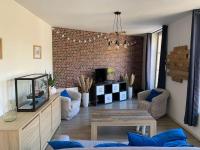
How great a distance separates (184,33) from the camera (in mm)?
A: 4543

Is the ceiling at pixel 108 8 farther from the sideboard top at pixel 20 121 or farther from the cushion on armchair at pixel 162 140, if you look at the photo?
the cushion on armchair at pixel 162 140

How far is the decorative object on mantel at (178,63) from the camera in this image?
4381 mm

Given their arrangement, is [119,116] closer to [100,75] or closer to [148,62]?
[100,75]

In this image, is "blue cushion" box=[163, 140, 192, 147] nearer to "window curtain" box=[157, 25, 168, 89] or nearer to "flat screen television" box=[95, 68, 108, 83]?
"window curtain" box=[157, 25, 168, 89]

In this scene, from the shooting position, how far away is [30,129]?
106 inches

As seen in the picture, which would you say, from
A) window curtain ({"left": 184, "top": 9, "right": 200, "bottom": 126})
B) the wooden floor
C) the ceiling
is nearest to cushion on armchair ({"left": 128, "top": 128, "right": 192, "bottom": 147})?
→ the wooden floor

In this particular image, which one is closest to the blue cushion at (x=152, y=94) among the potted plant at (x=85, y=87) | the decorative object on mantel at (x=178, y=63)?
the decorative object on mantel at (x=178, y=63)

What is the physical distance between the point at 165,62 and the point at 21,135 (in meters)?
4.32

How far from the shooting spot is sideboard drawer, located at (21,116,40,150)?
2480 mm

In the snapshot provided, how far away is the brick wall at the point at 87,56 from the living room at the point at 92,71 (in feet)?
0.10

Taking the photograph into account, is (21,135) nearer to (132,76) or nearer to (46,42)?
(46,42)

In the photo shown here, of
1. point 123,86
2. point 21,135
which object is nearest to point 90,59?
point 123,86

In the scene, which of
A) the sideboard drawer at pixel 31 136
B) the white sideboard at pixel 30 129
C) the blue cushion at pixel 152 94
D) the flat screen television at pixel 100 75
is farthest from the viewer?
the flat screen television at pixel 100 75

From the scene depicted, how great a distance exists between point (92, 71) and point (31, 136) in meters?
4.47
